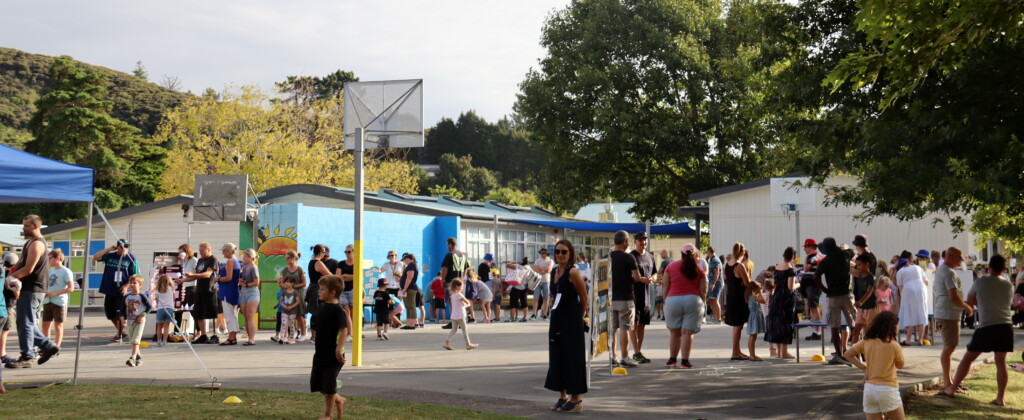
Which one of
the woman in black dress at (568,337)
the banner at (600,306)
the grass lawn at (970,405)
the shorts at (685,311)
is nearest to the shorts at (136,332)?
the banner at (600,306)

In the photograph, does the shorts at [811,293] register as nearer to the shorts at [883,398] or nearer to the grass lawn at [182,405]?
the shorts at [883,398]

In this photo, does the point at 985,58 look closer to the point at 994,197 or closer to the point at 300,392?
the point at 994,197

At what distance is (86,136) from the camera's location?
5119 centimetres

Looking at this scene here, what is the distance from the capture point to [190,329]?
58.0 ft

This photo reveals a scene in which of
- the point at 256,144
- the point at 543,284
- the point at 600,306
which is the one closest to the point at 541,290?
the point at 543,284

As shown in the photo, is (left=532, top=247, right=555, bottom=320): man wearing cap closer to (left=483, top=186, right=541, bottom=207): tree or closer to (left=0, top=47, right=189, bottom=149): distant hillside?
(left=483, top=186, right=541, bottom=207): tree

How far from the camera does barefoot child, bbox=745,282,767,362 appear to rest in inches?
513

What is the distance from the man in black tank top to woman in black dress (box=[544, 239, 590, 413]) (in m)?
6.09

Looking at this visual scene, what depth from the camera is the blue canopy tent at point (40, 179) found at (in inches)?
391

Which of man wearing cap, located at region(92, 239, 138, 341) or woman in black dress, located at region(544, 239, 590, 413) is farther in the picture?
man wearing cap, located at region(92, 239, 138, 341)

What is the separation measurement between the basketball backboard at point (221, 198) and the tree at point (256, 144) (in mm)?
26241

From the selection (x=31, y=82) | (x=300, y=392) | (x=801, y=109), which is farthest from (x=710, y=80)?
(x=31, y=82)

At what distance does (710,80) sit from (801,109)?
25261 mm

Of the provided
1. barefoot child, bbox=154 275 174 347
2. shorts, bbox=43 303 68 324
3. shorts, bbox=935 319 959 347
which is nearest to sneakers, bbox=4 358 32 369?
shorts, bbox=43 303 68 324
